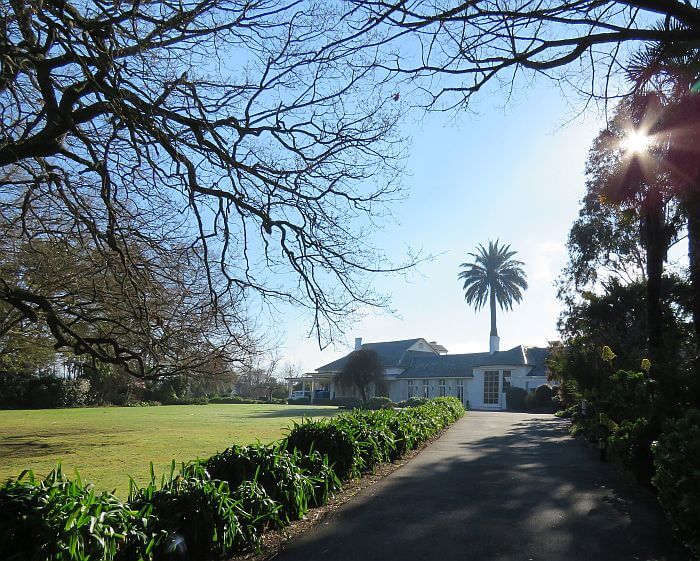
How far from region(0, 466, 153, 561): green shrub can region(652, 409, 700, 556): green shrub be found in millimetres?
5010

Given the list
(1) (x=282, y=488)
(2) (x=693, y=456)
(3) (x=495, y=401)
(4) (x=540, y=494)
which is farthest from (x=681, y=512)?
(3) (x=495, y=401)

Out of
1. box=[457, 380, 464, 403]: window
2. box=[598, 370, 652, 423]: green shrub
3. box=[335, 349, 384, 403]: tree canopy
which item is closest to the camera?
box=[598, 370, 652, 423]: green shrub

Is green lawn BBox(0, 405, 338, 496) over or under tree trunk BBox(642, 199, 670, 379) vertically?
under

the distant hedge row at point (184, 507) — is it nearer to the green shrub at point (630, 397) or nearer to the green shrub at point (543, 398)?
the green shrub at point (630, 397)

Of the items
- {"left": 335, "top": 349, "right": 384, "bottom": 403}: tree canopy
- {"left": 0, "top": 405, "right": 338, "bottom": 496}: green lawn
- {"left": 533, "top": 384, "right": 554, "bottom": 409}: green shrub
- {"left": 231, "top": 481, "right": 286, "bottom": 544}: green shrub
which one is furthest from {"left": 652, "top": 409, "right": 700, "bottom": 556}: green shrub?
{"left": 335, "top": 349, "right": 384, "bottom": 403}: tree canopy

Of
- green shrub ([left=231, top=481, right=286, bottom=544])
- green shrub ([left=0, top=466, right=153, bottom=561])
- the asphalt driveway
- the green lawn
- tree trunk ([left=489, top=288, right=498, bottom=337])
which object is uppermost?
tree trunk ([left=489, top=288, right=498, bottom=337])

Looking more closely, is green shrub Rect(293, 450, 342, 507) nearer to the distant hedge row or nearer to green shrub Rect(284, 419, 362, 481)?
the distant hedge row

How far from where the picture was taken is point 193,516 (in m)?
5.54

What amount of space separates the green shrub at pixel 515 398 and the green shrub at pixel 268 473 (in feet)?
143

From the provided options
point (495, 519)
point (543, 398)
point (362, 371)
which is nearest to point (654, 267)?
point (495, 519)

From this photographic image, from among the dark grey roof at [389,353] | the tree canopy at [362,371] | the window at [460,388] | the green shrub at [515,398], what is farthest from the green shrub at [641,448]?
the dark grey roof at [389,353]

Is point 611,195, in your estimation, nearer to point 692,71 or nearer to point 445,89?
point 692,71

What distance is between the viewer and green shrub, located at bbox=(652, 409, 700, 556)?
545 cm

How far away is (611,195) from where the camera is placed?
14.6 meters
